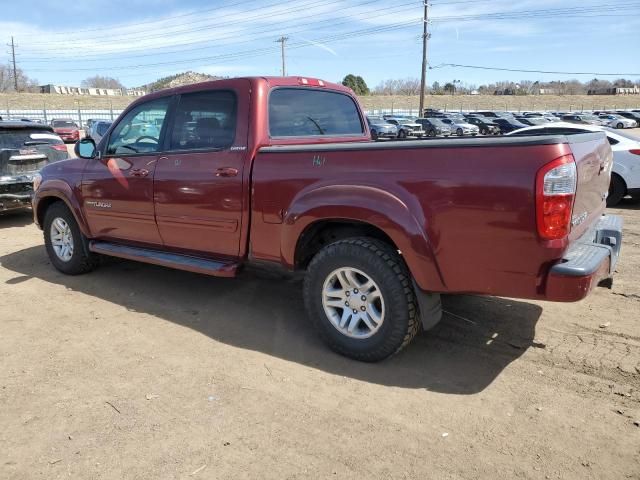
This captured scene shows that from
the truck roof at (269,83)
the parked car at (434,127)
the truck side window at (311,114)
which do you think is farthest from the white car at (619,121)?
the truck roof at (269,83)

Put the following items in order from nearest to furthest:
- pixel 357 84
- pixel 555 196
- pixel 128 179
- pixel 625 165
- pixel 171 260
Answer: pixel 555 196
pixel 171 260
pixel 128 179
pixel 625 165
pixel 357 84

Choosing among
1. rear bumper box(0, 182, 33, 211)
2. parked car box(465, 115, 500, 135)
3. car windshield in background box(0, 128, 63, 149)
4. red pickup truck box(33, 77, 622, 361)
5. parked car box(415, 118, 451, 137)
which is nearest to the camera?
red pickup truck box(33, 77, 622, 361)

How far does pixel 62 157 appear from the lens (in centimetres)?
968

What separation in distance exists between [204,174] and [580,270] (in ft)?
9.39

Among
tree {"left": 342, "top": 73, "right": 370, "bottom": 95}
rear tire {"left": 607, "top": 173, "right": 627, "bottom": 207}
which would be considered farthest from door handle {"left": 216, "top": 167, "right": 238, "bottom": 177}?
tree {"left": 342, "top": 73, "right": 370, "bottom": 95}

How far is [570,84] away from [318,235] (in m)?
144

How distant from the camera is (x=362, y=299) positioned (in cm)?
368

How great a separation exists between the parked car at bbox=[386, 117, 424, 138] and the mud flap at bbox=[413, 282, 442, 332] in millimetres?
33219

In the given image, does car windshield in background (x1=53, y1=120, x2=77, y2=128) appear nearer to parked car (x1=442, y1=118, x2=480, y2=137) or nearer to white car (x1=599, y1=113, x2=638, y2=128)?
parked car (x1=442, y1=118, x2=480, y2=137)

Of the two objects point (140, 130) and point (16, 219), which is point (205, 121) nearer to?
point (140, 130)

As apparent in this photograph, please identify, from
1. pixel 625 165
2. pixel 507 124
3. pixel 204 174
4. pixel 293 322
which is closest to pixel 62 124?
pixel 507 124

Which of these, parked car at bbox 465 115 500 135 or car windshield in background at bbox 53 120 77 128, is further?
parked car at bbox 465 115 500 135

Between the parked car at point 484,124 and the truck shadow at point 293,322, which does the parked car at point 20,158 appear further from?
the parked car at point 484,124

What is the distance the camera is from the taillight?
285 centimetres
